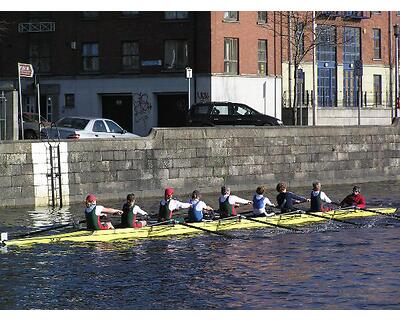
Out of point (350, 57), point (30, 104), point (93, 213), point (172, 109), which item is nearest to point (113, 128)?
point (172, 109)

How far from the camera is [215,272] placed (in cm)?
2448

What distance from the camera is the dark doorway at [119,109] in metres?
59.8

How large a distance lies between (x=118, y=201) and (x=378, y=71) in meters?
36.8

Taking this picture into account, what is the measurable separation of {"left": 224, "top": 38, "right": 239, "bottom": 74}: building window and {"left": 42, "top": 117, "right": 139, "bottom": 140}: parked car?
14.8m

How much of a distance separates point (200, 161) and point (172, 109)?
17.8 meters

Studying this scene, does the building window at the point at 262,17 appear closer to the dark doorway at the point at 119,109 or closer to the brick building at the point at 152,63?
the brick building at the point at 152,63

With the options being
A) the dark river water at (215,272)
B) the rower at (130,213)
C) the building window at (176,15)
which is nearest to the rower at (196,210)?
the dark river water at (215,272)

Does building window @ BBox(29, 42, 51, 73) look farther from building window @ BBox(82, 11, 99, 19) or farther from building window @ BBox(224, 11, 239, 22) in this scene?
building window @ BBox(224, 11, 239, 22)

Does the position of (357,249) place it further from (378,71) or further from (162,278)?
(378,71)

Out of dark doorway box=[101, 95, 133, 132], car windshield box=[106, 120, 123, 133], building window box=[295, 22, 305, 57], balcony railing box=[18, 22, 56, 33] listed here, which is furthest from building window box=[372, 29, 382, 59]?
car windshield box=[106, 120, 123, 133]

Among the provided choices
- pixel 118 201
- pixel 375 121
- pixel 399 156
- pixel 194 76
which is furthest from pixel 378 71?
pixel 118 201

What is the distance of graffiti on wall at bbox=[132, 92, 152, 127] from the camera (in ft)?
193

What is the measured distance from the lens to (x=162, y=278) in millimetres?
23672

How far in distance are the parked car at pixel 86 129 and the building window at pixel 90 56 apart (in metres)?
16.3
